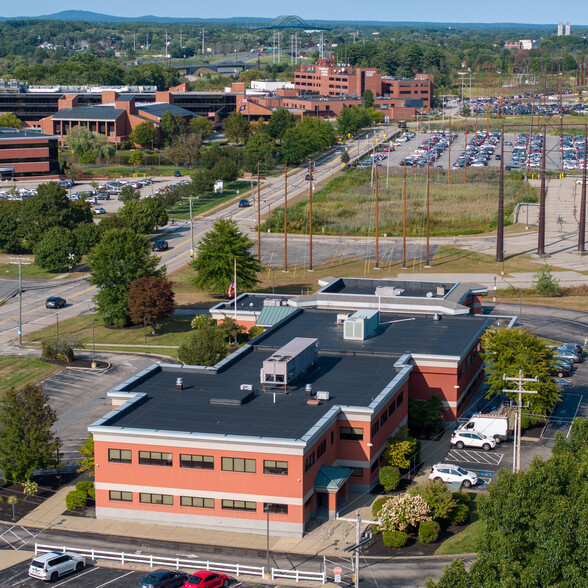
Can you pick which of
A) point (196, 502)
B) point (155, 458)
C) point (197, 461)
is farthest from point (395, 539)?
point (155, 458)

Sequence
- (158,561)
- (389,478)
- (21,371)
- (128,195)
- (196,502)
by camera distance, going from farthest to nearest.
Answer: (128,195)
(21,371)
(389,478)
(196,502)
(158,561)

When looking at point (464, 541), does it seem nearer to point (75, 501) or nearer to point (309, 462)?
point (309, 462)

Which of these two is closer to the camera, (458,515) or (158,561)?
(158,561)

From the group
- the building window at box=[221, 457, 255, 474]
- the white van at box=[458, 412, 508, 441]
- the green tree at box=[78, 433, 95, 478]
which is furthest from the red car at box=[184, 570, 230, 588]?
the white van at box=[458, 412, 508, 441]

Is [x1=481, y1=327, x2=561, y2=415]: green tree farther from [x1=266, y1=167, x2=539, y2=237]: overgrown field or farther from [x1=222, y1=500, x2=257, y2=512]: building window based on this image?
[x1=266, y1=167, x2=539, y2=237]: overgrown field

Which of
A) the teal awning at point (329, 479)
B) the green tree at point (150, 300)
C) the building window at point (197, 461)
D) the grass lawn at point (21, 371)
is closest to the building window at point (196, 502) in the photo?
the building window at point (197, 461)

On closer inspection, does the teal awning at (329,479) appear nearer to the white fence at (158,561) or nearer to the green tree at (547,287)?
the white fence at (158,561)
